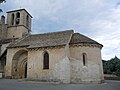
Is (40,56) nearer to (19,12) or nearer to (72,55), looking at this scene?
(72,55)

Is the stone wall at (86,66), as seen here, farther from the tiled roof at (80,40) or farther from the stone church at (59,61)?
→ the tiled roof at (80,40)

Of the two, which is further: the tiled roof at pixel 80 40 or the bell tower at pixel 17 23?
the bell tower at pixel 17 23

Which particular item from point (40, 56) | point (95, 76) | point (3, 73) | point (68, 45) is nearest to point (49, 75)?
point (40, 56)

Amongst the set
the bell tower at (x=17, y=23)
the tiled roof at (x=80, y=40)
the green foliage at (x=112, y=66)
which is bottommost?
the green foliage at (x=112, y=66)

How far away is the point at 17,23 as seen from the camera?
32.4 meters

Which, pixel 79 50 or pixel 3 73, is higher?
pixel 79 50

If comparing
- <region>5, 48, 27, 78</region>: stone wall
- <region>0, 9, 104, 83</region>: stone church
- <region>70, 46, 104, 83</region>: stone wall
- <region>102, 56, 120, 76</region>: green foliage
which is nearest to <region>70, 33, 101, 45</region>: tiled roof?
<region>0, 9, 104, 83</region>: stone church

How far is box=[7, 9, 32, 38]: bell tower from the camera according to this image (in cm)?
3127

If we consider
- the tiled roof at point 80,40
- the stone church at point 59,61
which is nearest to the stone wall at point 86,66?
the stone church at point 59,61

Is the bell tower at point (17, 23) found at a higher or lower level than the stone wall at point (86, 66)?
higher

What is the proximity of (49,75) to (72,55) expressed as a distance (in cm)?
459

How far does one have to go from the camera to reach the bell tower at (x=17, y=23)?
3127cm

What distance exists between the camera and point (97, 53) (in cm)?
2217

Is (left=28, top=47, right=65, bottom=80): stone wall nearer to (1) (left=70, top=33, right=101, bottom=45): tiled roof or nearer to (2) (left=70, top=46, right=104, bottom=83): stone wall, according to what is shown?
(2) (left=70, top=46, right=104, bottom=83): stone wall
